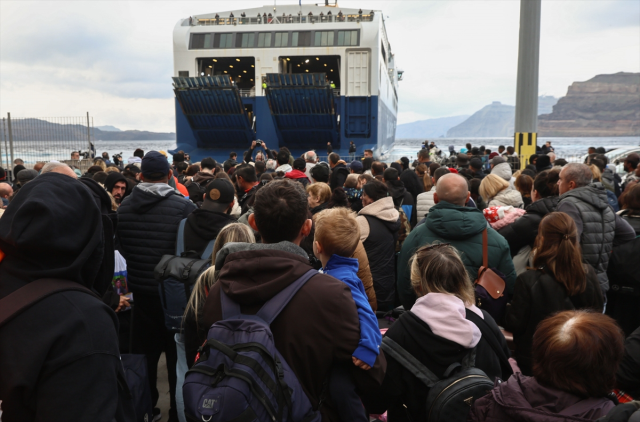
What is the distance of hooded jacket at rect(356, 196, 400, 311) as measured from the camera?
4.25m

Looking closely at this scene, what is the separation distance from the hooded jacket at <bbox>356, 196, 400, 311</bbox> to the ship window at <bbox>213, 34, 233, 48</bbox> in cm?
1827

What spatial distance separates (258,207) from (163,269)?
1.36 metres

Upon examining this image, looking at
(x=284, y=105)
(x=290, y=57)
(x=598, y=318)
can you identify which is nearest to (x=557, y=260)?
(x=598, y=318)

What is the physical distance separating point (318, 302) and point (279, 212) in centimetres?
45

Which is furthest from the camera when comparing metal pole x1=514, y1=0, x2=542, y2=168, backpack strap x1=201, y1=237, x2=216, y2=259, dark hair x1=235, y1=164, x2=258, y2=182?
metal pole x1=514, y1=0, x2=542, y2=168

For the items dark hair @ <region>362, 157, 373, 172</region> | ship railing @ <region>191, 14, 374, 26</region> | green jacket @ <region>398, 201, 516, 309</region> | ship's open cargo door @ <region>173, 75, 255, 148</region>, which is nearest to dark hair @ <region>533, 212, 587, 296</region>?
green jacket @ <region>398, 201, 516, 309</region>

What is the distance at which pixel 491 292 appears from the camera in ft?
10.1

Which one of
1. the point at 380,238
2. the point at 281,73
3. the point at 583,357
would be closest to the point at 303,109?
the point at 281,73

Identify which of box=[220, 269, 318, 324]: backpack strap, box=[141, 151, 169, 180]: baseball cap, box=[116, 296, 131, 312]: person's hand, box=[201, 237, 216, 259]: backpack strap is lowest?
box=[116, 296, 131, 312]: person's hand

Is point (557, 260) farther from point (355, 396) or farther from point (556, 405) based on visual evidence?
point (355, 396)

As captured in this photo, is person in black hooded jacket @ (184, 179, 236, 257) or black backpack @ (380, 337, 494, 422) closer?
black backpack @ (380, 337, 494, 422)

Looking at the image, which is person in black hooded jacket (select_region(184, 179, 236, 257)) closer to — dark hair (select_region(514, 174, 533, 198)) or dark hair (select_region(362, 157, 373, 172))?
dark hair (select_region(514, 174, 533, 198))

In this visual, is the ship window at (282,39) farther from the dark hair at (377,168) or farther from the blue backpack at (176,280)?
the blue backpack at (176,280)

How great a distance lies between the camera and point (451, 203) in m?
3.57
